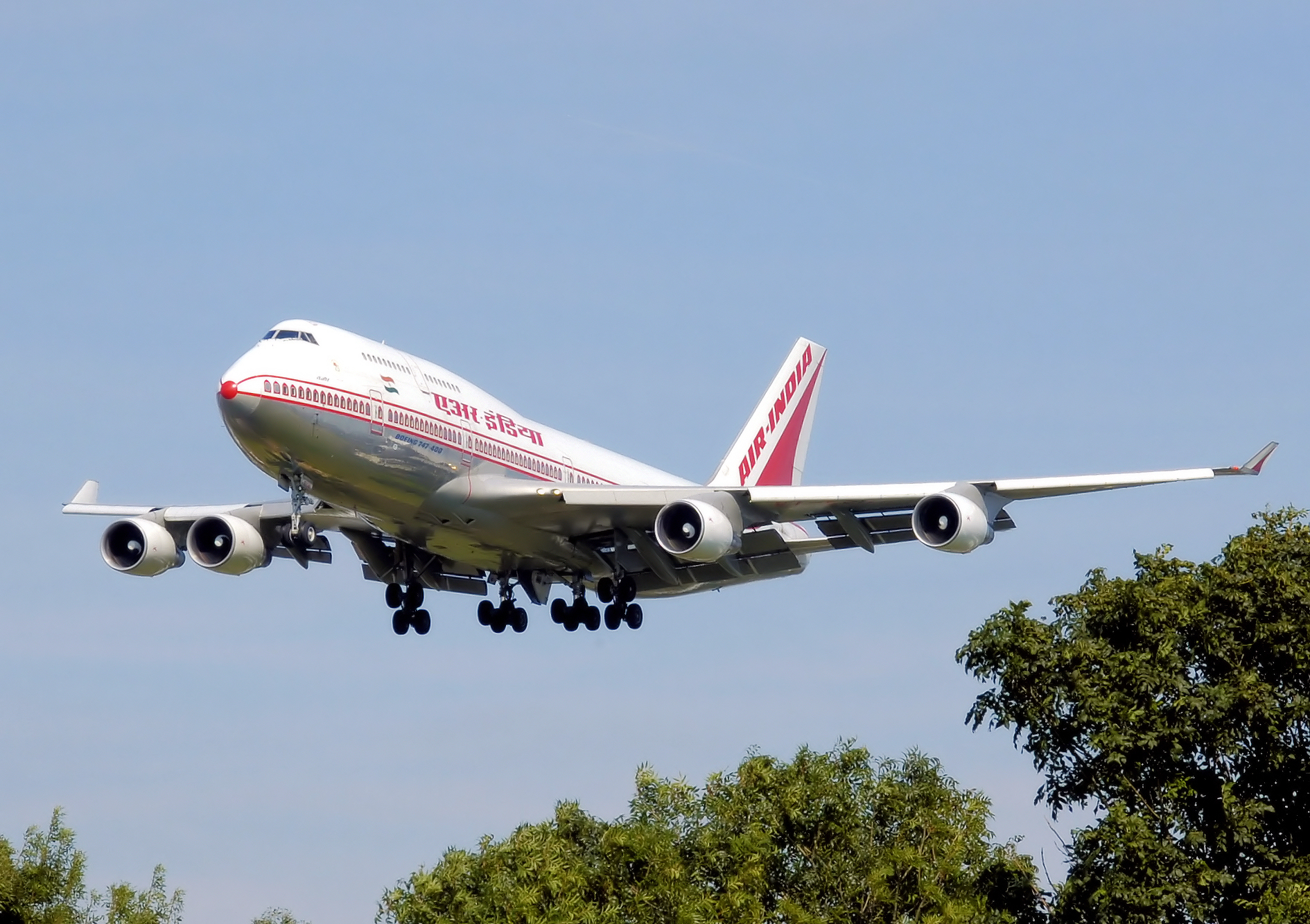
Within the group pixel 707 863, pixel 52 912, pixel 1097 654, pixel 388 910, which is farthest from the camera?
pixel 52 912

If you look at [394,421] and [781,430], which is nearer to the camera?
[394,421]

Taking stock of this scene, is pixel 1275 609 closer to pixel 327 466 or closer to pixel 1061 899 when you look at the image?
pixel 1061 899

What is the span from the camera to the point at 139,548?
47719 mm

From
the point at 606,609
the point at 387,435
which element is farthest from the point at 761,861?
the point at 387,435

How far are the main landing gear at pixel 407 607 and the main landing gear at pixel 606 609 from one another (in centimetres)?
348

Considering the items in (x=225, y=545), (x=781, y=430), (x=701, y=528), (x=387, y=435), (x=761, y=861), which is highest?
(x=781, y=430)

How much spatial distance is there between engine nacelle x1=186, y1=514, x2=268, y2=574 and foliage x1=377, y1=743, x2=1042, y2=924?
9866 mm

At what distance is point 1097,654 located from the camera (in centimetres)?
4294

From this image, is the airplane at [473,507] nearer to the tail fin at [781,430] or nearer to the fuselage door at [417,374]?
the fuselage door at [417,374]

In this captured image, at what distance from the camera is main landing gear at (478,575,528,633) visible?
50688mm

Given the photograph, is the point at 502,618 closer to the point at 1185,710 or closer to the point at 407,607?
the point at 407,607

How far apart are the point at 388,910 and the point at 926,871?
14.3 m

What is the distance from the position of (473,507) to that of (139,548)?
969cm

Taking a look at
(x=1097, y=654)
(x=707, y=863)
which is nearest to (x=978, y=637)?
(x=1097, y=654)
